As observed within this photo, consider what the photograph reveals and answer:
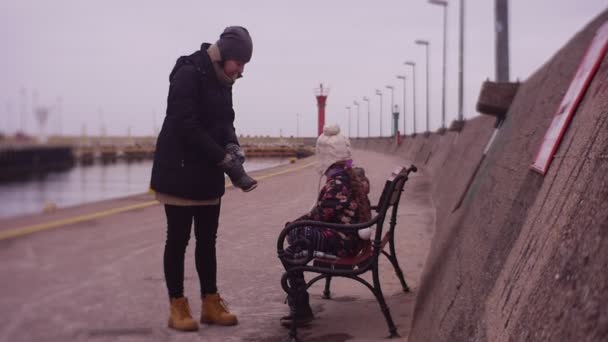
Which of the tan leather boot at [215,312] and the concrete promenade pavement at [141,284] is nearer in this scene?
the concrete promenade pavement at [141,284]

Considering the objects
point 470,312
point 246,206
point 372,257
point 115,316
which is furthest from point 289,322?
point 246,206

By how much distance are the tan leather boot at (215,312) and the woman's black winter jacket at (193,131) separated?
717 mm

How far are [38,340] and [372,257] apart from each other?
5.76 feet

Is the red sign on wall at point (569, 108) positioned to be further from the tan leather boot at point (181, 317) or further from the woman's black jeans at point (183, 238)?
the tan leather boot at point (181, 317)

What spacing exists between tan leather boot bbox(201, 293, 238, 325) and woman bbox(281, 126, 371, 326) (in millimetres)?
512

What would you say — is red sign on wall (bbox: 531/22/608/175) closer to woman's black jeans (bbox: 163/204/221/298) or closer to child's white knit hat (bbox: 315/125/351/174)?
child's white knit hat (bbox: 315/125/351/174)

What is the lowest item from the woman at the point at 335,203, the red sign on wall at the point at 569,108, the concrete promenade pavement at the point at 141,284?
the concrete promenade pavement at the point at 141,284

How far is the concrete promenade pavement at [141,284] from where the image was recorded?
8.65ft

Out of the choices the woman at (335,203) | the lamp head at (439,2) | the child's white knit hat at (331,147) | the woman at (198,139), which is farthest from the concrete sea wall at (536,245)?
the lamp head at (439,2)

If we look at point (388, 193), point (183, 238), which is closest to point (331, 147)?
point (388, 193)

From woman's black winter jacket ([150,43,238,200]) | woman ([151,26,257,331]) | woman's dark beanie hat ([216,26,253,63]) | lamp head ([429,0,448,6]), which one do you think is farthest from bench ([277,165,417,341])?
lamp head ([429,0,448,6])

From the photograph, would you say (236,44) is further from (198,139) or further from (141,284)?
(141,284)

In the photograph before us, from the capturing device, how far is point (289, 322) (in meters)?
4.08

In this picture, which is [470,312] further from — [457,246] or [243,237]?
[243,237]
